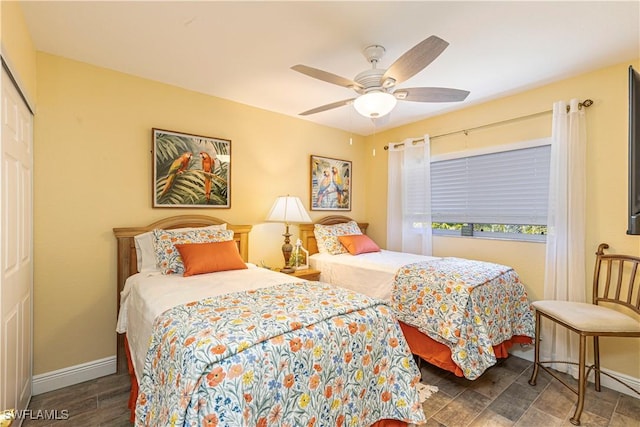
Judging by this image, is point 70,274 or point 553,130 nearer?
point 70,274

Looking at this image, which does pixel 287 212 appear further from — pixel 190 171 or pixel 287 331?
pixel 287 331

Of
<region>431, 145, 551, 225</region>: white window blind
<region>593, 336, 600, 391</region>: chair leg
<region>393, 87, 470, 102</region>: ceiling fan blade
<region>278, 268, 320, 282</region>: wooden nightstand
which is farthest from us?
<region>278, 268, 320, 282</region>: wooden nightstand

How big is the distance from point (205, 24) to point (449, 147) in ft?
9.19

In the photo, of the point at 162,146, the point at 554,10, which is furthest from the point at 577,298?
the point at 162,146

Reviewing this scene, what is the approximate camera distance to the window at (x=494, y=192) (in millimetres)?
2828

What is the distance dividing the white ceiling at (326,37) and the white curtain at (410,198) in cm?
110

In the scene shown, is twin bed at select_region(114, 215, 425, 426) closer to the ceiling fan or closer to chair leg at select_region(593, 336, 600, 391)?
the ceiling fan

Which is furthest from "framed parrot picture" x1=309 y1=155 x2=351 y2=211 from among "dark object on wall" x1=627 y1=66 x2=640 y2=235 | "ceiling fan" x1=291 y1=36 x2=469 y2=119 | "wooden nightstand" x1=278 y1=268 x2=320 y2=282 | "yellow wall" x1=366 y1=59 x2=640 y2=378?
"dark object on wall" x1=627 y1=66 x2=640 y2=235

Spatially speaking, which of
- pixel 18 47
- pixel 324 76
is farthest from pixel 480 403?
pixel 18 47

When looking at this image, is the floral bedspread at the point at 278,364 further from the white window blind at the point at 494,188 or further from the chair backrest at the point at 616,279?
the white window blind at the point at 494,188

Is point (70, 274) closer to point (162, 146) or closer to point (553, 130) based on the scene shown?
point (162, 146)

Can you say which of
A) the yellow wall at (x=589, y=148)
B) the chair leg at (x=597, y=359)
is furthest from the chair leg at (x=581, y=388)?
the yellow wall at (x=589, y=148)

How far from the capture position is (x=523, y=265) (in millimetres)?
2879

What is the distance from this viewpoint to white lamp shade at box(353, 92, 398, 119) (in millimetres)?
1934
